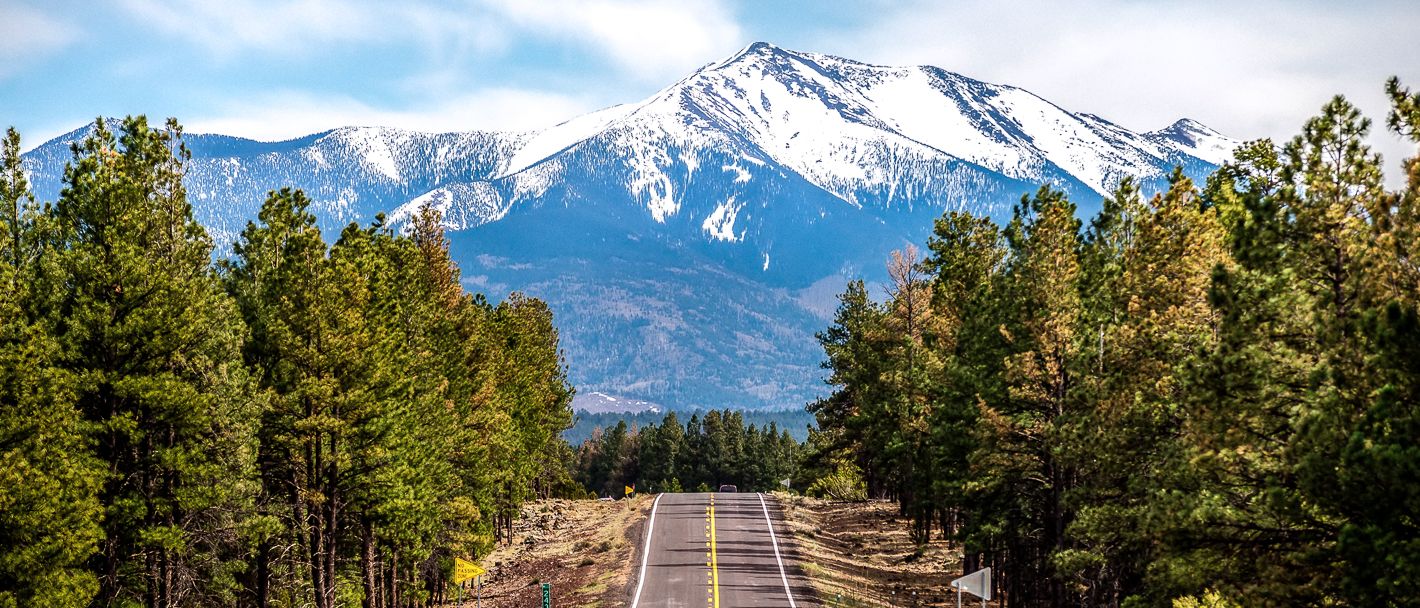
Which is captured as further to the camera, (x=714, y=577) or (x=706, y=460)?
(x=706, y=460)

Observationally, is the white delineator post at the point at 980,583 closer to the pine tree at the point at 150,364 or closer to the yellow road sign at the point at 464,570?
the yellow road sign at the point at 464,570

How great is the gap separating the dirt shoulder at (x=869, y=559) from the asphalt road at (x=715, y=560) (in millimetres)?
1249

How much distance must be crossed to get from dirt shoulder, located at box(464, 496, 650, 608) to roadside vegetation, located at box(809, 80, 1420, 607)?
12172 millimetres

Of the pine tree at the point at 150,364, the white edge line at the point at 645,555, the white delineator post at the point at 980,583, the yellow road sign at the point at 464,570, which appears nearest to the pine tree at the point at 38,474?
the pine tree at the point at 150,364

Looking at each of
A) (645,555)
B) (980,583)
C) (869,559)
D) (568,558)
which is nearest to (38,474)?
(980,583)

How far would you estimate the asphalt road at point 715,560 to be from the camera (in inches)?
1425

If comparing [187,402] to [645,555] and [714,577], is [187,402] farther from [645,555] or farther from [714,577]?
[645,555]

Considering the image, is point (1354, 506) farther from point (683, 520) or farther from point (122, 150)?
point (683, 520)

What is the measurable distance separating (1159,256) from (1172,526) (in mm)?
9273

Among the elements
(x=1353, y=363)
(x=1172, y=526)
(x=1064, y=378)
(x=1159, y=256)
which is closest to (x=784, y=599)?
(x=1064, y=378)

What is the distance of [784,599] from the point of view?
35.8 metres

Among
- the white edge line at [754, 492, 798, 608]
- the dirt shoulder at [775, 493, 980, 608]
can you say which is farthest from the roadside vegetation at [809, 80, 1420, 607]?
the white edge line at [754, 492, 798, 608]

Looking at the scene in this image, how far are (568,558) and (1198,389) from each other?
38501mm

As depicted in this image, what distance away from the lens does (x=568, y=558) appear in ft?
165
